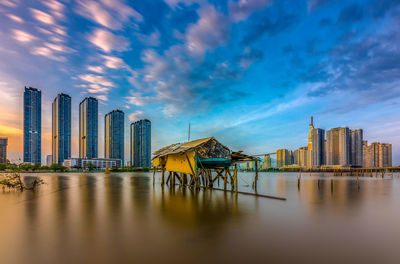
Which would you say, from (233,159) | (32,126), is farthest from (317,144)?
(32,126)

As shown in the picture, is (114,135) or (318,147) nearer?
(114,135)

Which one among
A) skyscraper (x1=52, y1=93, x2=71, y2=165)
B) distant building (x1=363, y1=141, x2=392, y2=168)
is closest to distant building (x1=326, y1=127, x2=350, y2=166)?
distant building (x1=363, y1=141, x2=392, y2=168)

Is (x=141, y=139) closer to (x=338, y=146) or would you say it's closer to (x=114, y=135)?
(x=114, y=135)

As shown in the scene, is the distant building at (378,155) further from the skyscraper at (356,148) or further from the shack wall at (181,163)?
the shack wall at (181,163)

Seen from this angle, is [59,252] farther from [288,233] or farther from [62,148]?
[62,148]

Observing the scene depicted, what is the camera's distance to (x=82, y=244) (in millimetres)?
7836

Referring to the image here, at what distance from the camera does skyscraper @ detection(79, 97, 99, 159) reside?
5610 inches

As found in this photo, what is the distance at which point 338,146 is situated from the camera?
160m

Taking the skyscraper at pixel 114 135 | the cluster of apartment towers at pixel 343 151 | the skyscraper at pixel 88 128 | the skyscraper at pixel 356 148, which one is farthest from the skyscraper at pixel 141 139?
the skyscraper at pixel 356 148

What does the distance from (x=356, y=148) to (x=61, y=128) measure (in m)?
205

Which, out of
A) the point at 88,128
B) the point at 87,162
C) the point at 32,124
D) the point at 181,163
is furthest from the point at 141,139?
the point at 181,163

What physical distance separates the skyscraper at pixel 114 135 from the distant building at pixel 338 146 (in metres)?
156

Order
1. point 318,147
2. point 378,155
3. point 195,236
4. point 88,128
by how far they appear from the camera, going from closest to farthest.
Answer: point 195,236, point 88,128, point 378,155, point 318,147

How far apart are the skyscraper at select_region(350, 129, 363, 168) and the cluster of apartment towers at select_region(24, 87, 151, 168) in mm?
145535
